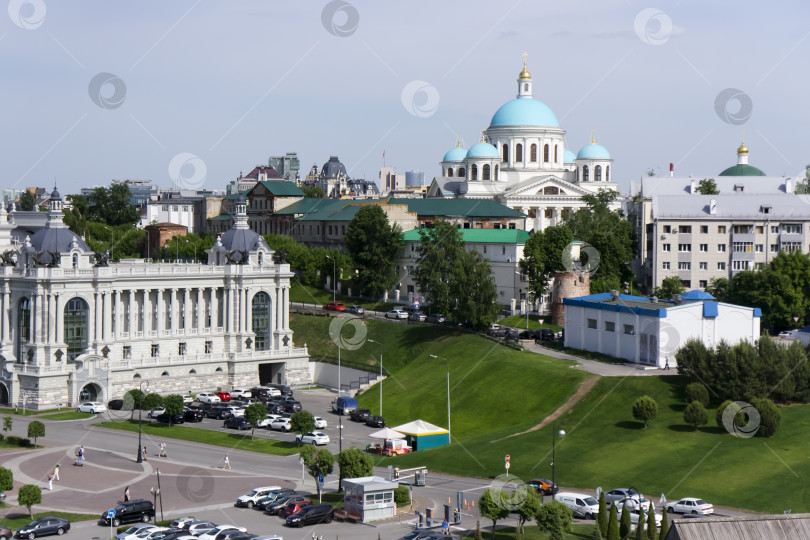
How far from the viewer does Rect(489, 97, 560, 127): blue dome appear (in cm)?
16900

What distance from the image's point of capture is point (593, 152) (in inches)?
6708

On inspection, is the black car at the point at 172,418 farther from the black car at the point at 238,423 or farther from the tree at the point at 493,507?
the tree at the point at 493,507

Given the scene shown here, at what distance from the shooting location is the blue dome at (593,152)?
169875mm

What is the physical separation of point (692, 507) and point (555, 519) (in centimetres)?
1072

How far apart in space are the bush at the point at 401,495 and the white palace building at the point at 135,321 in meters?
46.2

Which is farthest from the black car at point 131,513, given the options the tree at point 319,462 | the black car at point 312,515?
the tree at point 319,462

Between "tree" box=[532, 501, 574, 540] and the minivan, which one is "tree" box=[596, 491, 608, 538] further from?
the minivan

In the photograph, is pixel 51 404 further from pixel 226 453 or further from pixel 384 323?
pixel 384 323

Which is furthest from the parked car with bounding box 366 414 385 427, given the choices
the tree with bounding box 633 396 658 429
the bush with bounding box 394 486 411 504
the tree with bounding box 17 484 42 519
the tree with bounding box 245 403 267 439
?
the tree with bounding box 17 484 42 519

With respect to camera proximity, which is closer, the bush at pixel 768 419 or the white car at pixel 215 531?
the white car at pixel 215 531

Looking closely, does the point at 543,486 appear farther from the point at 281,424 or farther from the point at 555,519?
the point at 281,424

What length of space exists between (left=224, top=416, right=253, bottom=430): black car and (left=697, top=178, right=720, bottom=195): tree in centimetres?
8138

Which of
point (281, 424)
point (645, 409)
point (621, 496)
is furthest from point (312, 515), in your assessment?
point (281, 424)

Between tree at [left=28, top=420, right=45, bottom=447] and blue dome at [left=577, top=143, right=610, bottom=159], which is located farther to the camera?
blue dome at [left=577, top=143, right=610, bottom=159]
